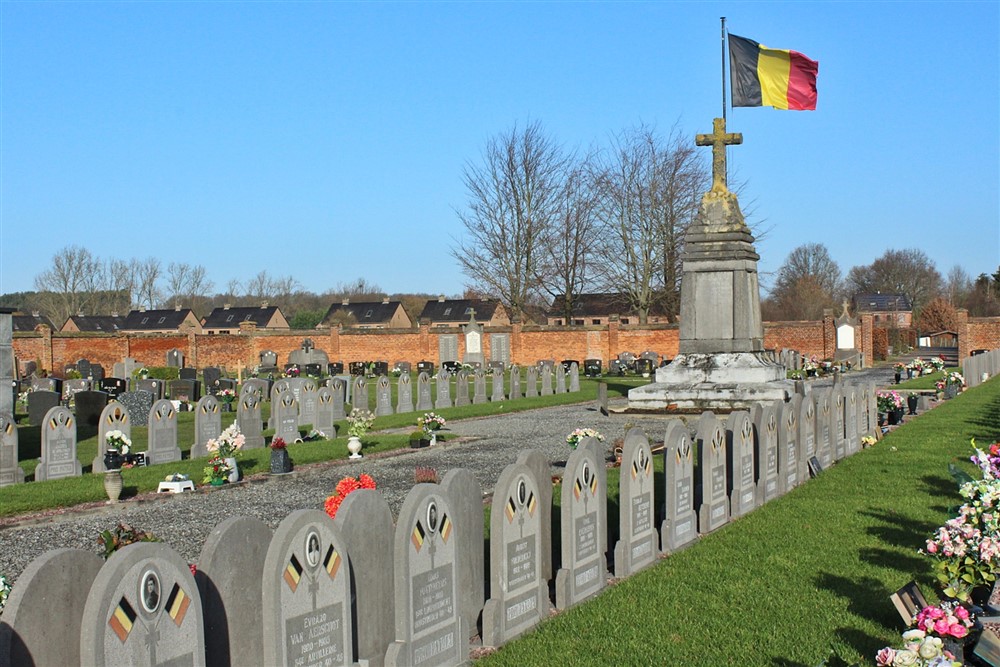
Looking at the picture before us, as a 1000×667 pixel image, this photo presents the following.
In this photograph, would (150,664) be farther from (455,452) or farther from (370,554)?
(455,452)

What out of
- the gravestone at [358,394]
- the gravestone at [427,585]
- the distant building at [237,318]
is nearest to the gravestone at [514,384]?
the gravestone at [358,394]

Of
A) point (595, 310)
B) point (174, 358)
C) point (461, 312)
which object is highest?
point (461, 312)

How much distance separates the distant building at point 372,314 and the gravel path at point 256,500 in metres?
68.3

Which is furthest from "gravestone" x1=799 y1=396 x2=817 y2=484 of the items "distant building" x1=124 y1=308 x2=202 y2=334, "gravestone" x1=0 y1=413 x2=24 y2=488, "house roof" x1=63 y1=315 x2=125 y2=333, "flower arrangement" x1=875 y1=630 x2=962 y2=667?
"house roof" x1=63 y1=315 x2=125 y2=333

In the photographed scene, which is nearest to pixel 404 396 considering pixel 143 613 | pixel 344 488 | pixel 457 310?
pixel 344 488

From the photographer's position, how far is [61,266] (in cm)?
8888

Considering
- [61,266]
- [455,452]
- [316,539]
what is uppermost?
[61,266]

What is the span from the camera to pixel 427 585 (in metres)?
5.69

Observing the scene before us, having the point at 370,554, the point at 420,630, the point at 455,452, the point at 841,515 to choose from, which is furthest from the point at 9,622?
the point at 455,452

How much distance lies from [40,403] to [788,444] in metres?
17.6

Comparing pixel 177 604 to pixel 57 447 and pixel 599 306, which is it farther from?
pixel 599 306

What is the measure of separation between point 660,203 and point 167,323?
159ft

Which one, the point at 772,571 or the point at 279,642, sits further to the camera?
the point at 772,571

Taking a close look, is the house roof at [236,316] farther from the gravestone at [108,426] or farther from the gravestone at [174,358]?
the gravestone at [108,426]
